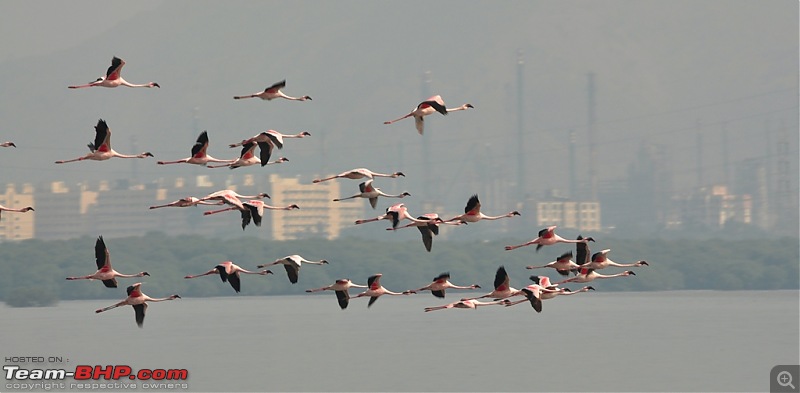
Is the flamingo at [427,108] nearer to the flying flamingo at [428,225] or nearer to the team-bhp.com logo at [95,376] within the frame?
the flying flamingo at [428,225]

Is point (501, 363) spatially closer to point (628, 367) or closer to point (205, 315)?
point (628, 367)

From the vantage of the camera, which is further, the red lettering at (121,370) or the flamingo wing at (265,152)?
the red lettering at (121,370)

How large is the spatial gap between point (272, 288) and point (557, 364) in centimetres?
10195

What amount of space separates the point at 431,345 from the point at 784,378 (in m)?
28.2

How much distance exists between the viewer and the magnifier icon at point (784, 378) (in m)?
84.4

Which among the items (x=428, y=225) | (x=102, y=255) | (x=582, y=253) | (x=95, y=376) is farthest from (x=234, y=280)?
(x=95, y=376)

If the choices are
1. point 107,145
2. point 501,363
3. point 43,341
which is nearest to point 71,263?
point 43,341

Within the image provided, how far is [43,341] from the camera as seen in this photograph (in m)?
114

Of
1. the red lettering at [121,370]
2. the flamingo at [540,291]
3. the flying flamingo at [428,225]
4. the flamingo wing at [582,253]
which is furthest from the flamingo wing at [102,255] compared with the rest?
the red lettering at [121,370]

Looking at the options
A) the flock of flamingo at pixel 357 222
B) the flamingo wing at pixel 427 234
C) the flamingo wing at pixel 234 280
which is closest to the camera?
the flock of flamingo at pixel 357 222

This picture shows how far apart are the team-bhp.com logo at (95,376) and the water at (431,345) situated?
1.05 meters

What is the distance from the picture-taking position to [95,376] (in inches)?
3819

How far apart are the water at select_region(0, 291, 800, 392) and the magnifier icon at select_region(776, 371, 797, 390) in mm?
983

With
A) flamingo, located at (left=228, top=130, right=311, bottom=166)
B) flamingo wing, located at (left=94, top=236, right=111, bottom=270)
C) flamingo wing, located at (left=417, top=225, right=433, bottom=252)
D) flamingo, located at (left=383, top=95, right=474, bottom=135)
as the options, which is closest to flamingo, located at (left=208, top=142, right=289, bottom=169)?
flamingo, located at (left=228, top=130, right=311, bottom=166)
